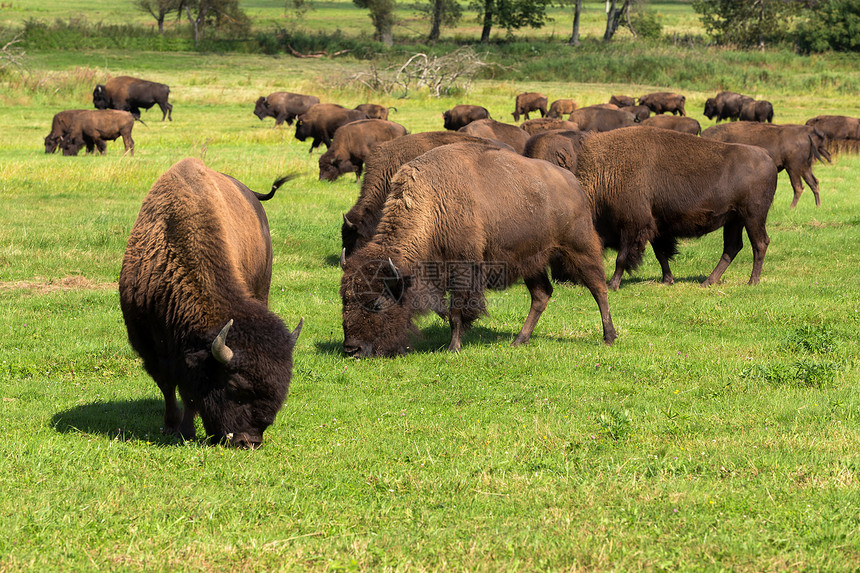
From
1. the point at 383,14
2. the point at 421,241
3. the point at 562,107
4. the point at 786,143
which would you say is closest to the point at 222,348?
the point at 421,241

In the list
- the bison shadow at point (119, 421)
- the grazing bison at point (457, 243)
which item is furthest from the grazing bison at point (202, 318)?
the grazing bison at point (457, 243)

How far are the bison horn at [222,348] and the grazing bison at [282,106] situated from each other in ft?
108

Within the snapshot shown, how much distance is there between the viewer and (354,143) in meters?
20.5

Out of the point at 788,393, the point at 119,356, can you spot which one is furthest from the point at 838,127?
the point at 119,356

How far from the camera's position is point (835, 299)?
10492 mm

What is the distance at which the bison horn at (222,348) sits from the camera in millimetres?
5280

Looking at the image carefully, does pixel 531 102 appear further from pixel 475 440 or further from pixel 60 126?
pixel 475 440

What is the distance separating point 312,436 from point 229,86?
145 feet

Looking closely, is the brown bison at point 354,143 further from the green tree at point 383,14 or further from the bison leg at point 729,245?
the green tree at point 383,14

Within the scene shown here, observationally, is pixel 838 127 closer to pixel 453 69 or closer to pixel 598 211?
pixel 598 211

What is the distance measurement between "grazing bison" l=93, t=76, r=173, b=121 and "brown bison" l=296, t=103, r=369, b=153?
1170 cm

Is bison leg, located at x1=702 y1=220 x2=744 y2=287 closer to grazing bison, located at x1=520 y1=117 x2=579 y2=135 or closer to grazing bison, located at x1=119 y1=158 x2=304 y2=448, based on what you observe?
grazing bison, located at x1=520 y1=117 x2=579 y2=135

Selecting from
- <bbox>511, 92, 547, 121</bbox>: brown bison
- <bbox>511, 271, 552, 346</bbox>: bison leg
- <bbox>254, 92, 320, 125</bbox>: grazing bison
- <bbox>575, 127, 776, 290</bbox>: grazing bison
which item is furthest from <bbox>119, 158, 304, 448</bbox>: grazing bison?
<bbox>511, 92, 547, 121</bbox>: brown bison

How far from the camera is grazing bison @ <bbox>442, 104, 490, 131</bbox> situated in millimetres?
32219
